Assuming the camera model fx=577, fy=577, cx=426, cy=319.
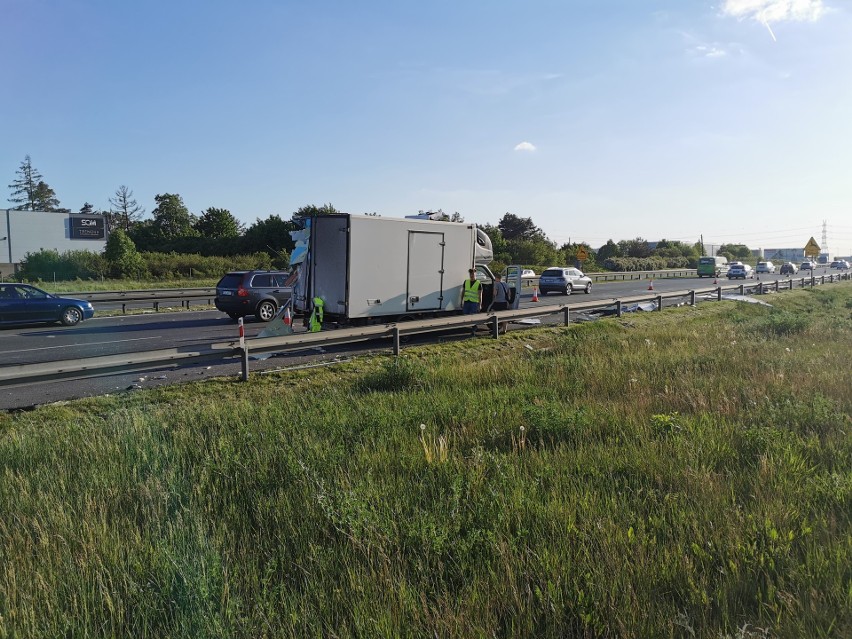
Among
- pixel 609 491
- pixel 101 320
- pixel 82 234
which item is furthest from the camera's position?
pixel 82 234

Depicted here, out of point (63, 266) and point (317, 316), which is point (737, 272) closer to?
point (317, 316)

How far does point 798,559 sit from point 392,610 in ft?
7.40

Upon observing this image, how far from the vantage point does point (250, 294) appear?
64.6 feet

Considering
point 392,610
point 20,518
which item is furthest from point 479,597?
point 20,518

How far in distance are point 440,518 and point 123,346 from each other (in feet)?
41.7

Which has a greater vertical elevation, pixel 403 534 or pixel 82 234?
pixel 82 234

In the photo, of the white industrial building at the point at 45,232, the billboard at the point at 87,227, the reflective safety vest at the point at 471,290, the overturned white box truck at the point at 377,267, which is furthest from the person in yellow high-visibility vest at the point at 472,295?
the billboard at the point at 87,227

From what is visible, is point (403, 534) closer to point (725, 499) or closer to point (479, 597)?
point (479, 597)

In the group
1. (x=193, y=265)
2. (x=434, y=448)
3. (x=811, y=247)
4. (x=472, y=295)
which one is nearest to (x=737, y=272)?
(x=811, y=247)

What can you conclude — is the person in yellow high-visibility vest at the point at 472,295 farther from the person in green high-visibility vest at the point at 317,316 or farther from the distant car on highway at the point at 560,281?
the distant car on highway at the point at 560,281

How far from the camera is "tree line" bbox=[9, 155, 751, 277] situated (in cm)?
4641

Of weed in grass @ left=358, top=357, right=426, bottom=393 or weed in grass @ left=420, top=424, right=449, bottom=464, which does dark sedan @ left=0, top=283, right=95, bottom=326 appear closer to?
weed in grass @ left=358, top=357, right=426, bottom=393

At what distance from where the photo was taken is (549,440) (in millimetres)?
5527

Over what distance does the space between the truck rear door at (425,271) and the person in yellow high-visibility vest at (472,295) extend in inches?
28.3
